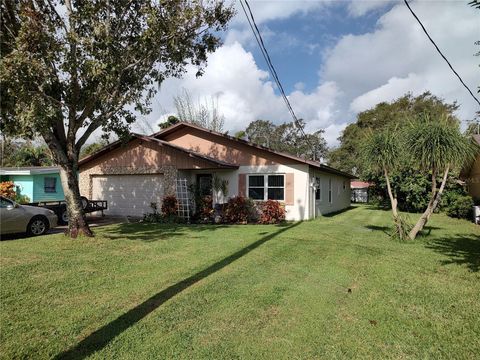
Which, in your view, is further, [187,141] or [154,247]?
[187,141]

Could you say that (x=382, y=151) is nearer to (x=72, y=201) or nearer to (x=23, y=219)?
(x=72, y=201)

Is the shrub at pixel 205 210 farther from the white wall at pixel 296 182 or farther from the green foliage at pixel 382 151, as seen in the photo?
the green foliage at pixel 382 151

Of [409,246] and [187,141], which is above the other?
[187,141]

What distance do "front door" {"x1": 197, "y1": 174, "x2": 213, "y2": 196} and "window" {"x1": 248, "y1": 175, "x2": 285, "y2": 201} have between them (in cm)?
219

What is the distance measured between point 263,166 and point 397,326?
41.4 feet

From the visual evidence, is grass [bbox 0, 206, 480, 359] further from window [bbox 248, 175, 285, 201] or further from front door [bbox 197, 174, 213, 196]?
front door [bbox 197, 174, 213, 196]

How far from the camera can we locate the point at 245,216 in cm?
1598

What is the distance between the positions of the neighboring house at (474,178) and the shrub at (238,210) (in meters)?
12.3

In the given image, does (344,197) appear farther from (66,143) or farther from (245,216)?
(66,143)

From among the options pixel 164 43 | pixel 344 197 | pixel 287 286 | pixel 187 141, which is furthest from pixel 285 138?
pixel 287 286

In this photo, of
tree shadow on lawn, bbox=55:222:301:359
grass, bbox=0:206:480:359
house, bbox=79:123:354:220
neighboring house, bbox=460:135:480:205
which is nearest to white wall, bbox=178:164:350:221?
house, bbox=79:123:354:220

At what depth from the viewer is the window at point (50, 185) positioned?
77.0ft

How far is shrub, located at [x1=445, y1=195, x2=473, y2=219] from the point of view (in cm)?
→ 1844

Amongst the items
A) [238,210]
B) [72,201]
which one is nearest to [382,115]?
[238,210]
